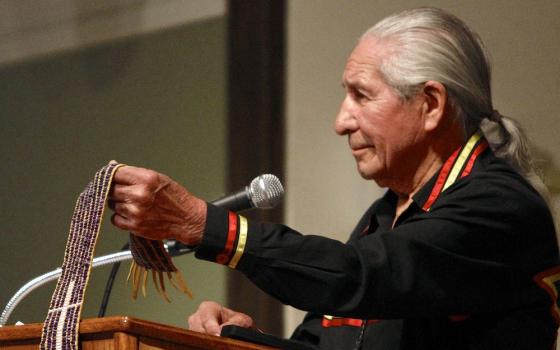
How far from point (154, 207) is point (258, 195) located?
387 mm

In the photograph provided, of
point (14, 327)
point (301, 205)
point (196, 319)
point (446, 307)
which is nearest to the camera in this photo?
point (14, 327)

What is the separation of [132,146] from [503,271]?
2.56 meters

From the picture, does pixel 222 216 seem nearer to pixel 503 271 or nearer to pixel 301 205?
pixel 503 271

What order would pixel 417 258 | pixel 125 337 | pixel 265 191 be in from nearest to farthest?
pixel 125 337
pixel 417 258
pixel 265 191

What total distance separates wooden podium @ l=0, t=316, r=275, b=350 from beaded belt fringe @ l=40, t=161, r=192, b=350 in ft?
Result: 0.10

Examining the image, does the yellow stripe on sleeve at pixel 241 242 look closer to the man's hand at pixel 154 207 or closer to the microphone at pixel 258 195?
the man's hand at pixel 154 207

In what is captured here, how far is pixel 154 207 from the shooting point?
1686 millimetres

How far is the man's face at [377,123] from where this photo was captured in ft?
7.54

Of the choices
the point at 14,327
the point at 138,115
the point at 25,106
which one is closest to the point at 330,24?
the point at 138,115

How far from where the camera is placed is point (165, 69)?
14.0ft

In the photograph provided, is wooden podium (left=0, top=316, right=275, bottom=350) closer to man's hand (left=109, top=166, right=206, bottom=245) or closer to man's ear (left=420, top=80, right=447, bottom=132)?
man's hand (left=109, top=166, right=206, bottom=245)

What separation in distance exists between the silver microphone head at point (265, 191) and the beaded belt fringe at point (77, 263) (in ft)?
0.88

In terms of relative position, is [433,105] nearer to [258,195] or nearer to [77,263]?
[258,195]

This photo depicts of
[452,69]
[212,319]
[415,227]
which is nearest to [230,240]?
[415,227]
